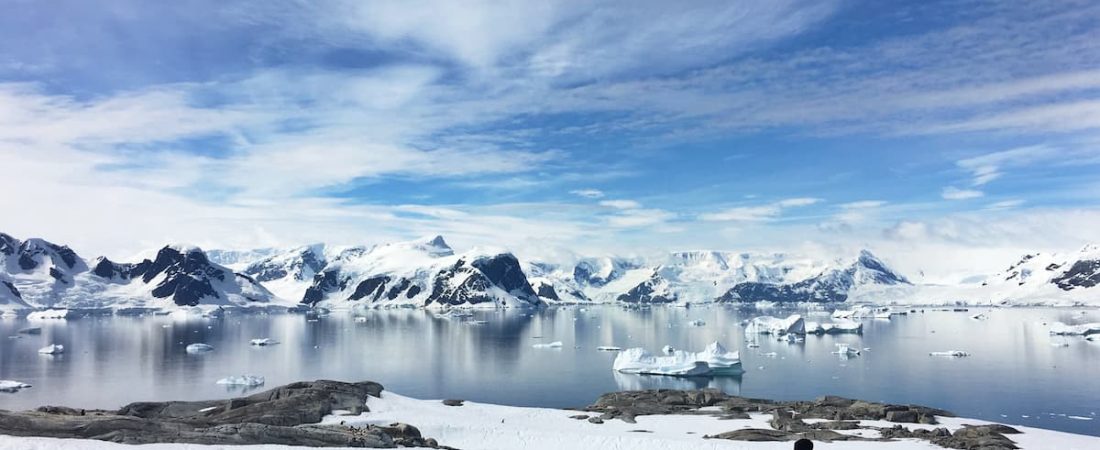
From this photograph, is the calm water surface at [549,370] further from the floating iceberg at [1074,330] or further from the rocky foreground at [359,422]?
the rocky foreground at [359,422]

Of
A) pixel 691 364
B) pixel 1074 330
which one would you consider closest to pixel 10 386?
pixel 691 364

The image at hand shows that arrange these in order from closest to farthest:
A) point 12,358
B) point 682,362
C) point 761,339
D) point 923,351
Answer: point 682,362 → point 12,358 → point 923,351 → point 761,339

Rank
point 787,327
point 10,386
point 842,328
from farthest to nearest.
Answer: point 842,328 < point 787,327 < point 10,386

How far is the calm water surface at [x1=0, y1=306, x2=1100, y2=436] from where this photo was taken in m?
65.4

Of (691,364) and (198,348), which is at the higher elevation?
(691,364)

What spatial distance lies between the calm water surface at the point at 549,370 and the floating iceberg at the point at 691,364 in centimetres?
168

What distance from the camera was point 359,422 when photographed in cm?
4091

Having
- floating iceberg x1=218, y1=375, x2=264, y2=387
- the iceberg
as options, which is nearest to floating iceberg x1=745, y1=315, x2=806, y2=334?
the iceberg

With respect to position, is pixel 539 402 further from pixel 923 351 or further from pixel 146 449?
pixel 923 351

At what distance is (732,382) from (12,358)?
9137 centimetres

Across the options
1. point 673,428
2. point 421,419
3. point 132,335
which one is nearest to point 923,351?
point 673,428

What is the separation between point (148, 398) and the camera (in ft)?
210

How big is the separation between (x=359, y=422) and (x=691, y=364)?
4824cm

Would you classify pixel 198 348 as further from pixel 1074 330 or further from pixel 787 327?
pixel 1074 330
